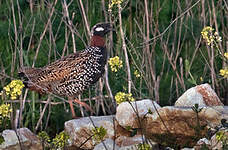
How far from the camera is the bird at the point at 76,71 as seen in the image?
5242 millimetres

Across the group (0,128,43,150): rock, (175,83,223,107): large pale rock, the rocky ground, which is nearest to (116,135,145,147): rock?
the rocky ground

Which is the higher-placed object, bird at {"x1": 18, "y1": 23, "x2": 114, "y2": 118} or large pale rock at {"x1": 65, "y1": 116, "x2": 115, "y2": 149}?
bird at {"x1": 18, "y1": 23, "x2": 114, "y2": 118}

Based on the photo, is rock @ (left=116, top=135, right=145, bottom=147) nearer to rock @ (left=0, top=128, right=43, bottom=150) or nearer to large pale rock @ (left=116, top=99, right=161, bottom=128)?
large pale rock @ (left=116, top=99, right=161, bottom=128)

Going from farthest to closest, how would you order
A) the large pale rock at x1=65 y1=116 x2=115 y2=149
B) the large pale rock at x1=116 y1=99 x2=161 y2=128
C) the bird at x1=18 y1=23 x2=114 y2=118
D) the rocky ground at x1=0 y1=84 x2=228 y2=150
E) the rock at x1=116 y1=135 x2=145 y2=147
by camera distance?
the bird at x1=18 y1=23 x2=114 y2=118, the large pale rock at x1=65 y1=116 x2=115 y2=149, the large pale rock at x1=116 y1=99 x2=161 y2=128, the rock at x1=116 y1=135 x2=145 y2=147, the rocky ground at x1=0 y1=84 x2=228 y2=150

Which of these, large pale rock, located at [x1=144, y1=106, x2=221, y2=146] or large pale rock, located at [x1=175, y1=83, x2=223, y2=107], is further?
large pale rock, located at [x1=175, y1=83, x2=223, y2=107]

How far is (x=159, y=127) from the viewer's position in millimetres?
4332

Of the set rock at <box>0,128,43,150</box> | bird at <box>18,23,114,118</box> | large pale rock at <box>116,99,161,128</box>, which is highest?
bird at <box>18,23,114,118</box>

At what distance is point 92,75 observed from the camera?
521 cm

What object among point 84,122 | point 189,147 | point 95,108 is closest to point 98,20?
point 95,108

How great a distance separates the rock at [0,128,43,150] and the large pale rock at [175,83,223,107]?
57.8 inches

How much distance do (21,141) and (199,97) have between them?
67.2 inches

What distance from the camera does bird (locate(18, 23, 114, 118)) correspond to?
5.24 meters

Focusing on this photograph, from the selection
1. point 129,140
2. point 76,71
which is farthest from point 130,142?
point 76,71

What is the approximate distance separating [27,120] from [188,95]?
1.86m
